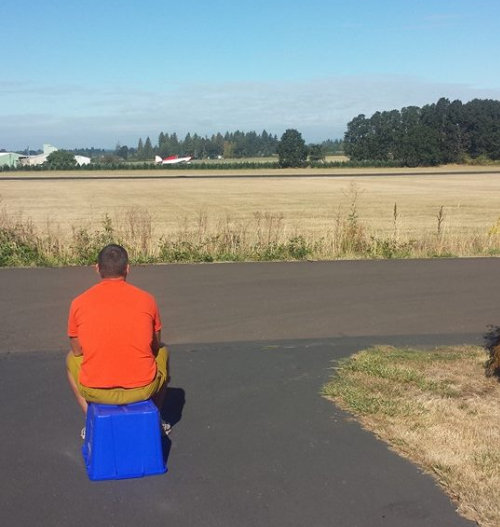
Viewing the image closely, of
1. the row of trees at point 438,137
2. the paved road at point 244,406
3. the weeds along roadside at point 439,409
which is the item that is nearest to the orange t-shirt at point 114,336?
the paved road at point 244,406

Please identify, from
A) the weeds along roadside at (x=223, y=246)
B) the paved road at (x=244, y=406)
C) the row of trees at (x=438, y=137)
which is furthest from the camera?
the row of trees at (x=438, y=137)

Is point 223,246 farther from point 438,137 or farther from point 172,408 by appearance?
point 438,137

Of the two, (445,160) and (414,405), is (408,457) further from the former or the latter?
(445,160)

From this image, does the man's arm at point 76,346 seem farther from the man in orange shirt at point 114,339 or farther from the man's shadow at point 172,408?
the man's shadow at point 172,408

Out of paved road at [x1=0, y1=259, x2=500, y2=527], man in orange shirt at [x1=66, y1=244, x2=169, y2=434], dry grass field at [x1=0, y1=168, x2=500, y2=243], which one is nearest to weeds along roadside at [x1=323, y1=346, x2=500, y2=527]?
paved road at [x1=0, y1=259, x2=500, y2=527]

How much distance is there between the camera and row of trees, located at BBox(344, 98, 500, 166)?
12194 centimetres

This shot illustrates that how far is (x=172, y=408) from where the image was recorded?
5938 mm

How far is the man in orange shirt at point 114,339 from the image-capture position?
187 inches

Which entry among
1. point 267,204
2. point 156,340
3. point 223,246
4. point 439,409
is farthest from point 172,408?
point 267,204

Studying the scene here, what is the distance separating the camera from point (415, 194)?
2099 inches

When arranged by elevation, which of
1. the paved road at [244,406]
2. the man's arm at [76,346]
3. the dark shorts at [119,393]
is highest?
the man's arm at [76,346]

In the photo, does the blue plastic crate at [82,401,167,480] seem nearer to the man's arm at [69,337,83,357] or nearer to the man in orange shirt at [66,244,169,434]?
the man in orange shirt at [66,244,169,434]

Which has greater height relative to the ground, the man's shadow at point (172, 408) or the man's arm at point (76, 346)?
the man's arm at point (76, 346)

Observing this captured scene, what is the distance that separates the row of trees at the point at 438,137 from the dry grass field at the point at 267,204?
194 ft
